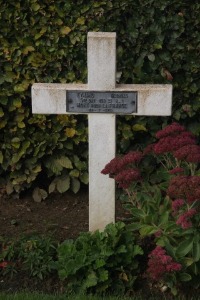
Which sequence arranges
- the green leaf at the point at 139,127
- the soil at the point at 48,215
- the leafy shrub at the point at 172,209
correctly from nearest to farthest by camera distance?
the leafy shrub at the point at 172,209, the soil at the point at 48,215, the green leaf at the point at 139,127

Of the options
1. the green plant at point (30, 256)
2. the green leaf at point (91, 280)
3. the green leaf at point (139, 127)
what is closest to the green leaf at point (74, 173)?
the green leaf at point (139, 127)

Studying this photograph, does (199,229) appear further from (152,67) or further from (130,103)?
(152,67)

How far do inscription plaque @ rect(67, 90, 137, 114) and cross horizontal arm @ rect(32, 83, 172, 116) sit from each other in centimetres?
3

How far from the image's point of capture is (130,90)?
511 centimetres

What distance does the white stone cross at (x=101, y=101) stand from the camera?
508cm

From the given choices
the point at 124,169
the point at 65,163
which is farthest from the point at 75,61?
the point at 124,169

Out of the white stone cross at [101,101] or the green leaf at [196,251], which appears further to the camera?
the white stone cross at [101,101]

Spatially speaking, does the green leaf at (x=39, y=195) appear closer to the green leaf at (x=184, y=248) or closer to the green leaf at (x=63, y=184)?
the green leaf at (x=63, y=184)

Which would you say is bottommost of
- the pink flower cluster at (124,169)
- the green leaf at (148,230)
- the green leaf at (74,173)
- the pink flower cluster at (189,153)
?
the green leaf at (148,230)

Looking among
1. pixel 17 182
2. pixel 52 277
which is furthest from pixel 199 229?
pixel 17 182

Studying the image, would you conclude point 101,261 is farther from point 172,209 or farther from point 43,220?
point 43,220

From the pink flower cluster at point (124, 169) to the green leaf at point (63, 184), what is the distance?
5.15 feet

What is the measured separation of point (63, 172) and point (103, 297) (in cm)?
184

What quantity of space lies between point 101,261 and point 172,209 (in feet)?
1.94
